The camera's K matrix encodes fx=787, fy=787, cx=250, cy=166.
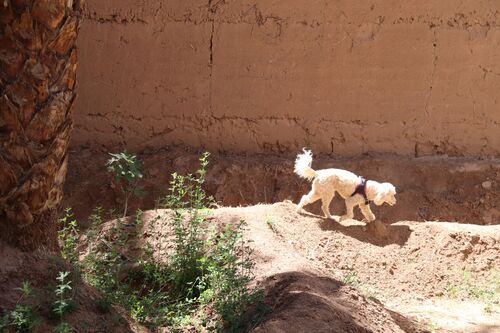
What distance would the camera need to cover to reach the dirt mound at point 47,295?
4113mm

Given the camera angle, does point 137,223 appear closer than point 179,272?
No

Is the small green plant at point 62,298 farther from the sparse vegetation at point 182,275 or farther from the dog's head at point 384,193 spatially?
the dog's head at point 384,193

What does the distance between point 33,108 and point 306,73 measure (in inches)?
237

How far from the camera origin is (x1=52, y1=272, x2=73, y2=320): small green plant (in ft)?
13.3

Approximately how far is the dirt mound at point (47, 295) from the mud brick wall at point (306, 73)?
5.65 metres

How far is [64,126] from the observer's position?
14.7ft

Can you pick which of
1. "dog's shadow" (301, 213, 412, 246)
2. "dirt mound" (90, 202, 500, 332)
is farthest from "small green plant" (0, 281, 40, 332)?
"dog's shadow" (301, 213, 412, 246)

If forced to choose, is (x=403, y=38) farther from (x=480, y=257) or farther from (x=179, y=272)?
(x=179, y=272)

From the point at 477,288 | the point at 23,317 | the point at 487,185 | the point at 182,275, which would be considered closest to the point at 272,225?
the point at 182,275

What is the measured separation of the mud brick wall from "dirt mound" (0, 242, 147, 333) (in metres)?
5.65

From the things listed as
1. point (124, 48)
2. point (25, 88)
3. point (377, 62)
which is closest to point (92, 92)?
point (124, 48)

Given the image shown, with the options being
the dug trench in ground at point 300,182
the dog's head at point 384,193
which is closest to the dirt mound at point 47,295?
the dog's head at point 384,193

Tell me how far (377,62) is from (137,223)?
16.4 ft

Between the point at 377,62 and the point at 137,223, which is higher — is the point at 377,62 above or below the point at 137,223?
above
